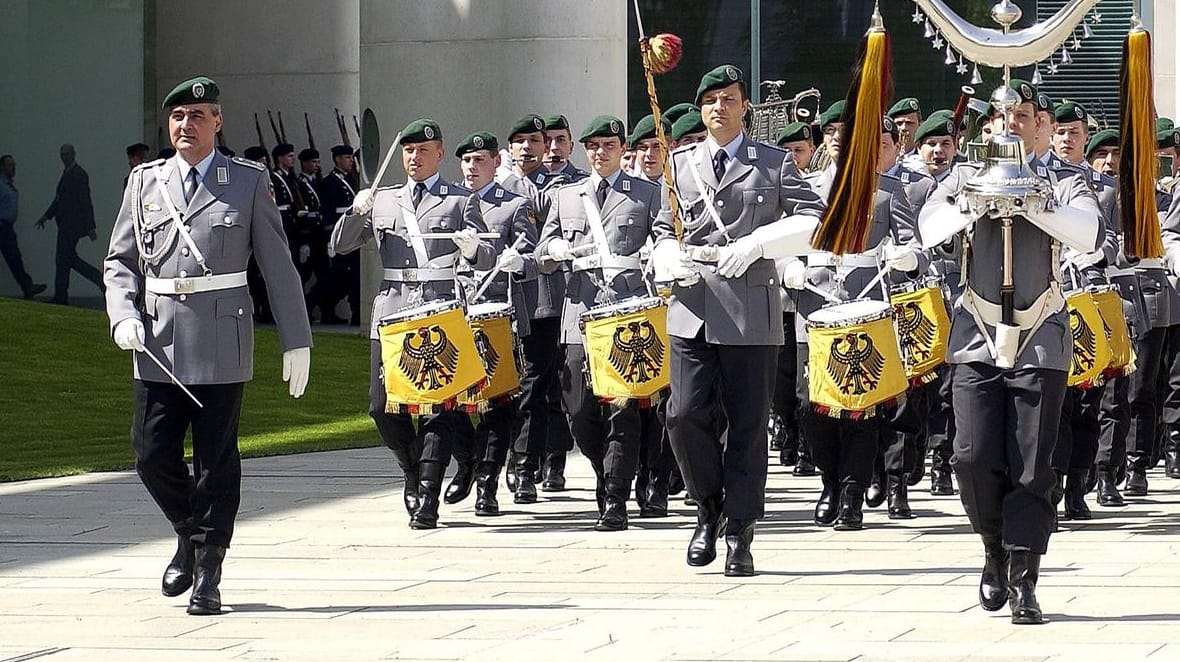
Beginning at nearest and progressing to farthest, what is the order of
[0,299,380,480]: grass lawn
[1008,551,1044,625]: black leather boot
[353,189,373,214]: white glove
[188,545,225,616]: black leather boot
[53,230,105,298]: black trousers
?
[1008,551,1044,625]: black leather boot, [188,545,225,616]: black leather boot, [353,189,373,214]: white glove, [0,299,380,480]: grass lawn, [53,230,105,298]: black trousers

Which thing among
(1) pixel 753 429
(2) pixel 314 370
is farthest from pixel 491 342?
(2) pixel 314 370

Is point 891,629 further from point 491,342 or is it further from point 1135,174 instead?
point 491,342

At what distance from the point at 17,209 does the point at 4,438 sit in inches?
462

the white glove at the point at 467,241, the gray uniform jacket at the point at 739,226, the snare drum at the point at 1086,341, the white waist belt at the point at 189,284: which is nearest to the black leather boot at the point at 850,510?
the snare drum at the point at 1086,341

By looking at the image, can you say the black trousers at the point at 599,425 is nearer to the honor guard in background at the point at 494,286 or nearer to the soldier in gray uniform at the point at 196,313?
the honor guard in background at the point at 494,286

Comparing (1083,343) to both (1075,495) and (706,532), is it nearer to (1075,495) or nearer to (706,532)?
(1075,495)

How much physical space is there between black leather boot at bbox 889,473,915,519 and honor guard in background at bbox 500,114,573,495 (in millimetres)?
1903

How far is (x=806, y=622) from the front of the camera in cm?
768

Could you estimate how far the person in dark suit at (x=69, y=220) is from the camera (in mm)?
26719

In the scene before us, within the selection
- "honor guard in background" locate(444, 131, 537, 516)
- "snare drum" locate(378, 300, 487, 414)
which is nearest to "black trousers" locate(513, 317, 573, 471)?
"honor guard in background" locate(444, 131, 537, 516)

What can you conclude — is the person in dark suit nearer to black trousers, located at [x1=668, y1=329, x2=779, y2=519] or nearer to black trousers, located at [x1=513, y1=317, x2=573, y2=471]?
black trousers, located at [x1=513, y1=317, x2=573, y2=471]

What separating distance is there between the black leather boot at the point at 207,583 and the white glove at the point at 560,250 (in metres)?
3.43

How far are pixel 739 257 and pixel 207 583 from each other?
238cm

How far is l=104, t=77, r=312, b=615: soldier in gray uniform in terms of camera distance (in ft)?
26.4
